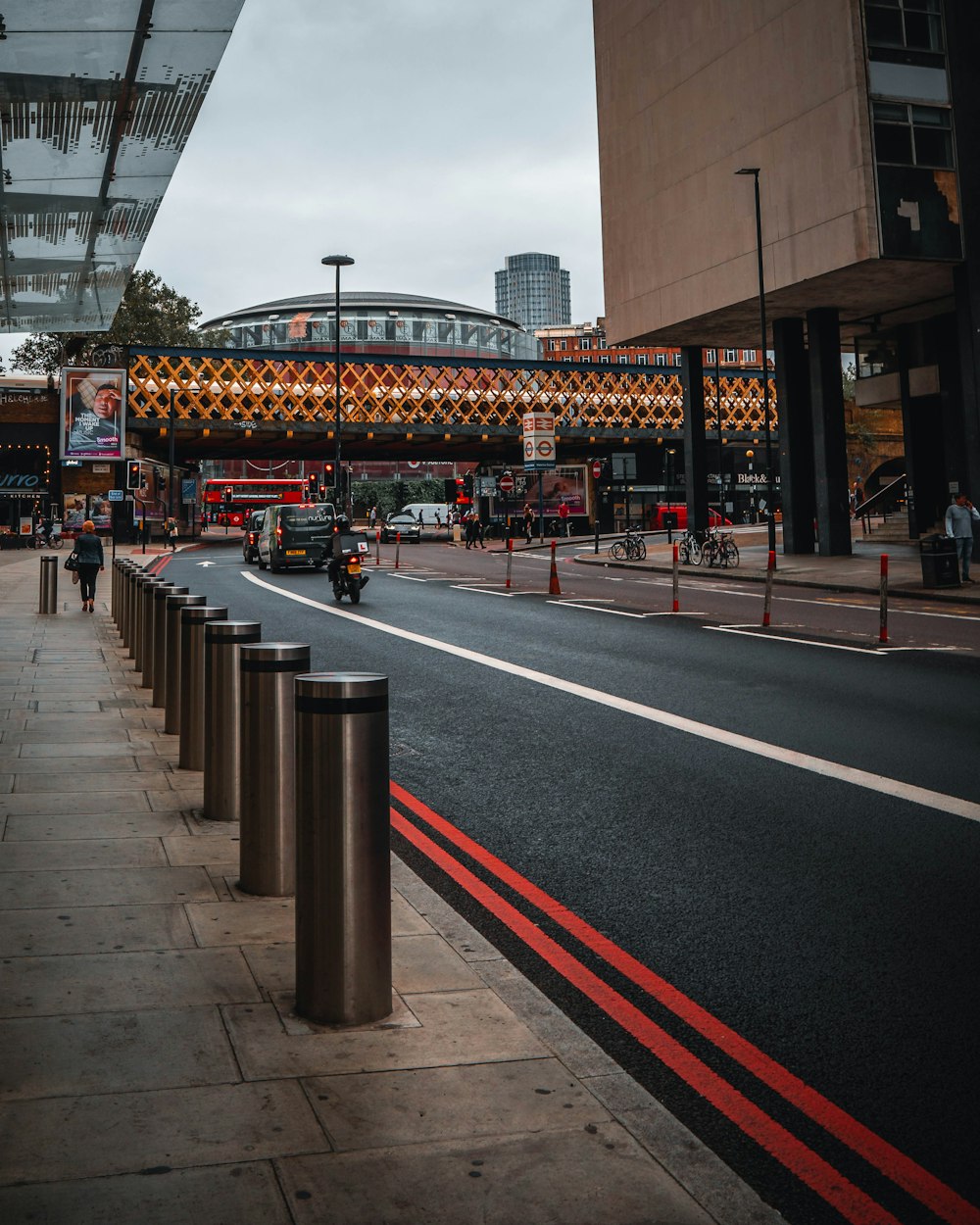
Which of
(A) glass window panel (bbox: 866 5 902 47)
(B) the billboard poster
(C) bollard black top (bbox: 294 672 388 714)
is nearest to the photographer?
(C) bollard black top (bbox: 294 672 388 714)

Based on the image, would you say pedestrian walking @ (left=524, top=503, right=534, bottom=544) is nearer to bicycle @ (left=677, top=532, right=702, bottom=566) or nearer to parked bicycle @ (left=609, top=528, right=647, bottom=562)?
parked bicycle @ (left=609, top=528, right=647, bottom=562)

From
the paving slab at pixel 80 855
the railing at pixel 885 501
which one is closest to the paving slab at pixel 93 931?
the paving slab at pixel 80 855

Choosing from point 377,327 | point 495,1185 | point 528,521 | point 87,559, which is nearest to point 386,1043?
point 495,1185

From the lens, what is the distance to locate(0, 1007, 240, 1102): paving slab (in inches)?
131

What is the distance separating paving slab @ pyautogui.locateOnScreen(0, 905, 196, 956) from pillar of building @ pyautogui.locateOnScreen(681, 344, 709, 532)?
41.6 meters

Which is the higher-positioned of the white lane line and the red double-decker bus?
the red double-decker bus

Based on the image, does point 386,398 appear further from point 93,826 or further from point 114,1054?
point 114,1054

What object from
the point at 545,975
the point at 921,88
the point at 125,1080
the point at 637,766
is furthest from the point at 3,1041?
the point at 921,88

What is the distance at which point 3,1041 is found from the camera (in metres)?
3.60

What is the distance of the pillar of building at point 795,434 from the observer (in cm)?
3988

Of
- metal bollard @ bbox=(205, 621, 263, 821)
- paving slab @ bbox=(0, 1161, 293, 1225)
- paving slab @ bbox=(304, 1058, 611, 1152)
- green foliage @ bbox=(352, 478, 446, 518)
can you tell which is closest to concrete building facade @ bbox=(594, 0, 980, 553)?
metal bollard @ bbox=(205, 621, 263, 821)

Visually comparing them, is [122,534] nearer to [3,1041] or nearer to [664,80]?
[664,80]

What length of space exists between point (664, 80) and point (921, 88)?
34.3ft

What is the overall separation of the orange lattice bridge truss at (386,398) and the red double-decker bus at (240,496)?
10831 mm
